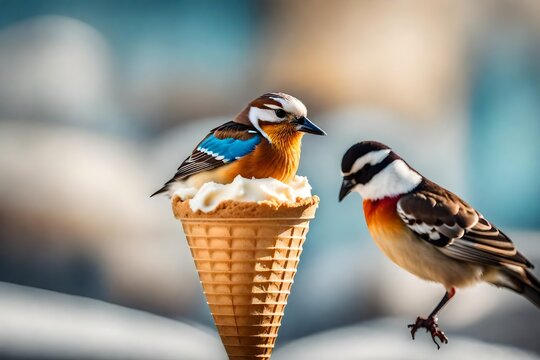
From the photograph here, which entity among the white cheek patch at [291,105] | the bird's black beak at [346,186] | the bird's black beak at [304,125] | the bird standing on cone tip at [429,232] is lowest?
the bird standing on cone tip at [429,232]

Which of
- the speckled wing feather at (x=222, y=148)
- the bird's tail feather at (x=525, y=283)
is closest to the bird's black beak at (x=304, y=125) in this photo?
the speckled wing feather at (x=222, y=148)

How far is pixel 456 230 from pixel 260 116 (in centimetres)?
86

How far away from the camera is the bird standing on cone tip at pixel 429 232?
3064mm

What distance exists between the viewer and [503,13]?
5.14 m

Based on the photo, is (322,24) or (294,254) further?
(322,24)

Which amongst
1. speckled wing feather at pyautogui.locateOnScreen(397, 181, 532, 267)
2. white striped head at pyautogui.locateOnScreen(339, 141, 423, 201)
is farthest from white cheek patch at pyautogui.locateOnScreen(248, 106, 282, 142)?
speckled wing feather at pyautogui.locateOnScreen(397, 181, 532, 267)

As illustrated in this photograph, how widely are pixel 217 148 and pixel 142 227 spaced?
1.67m

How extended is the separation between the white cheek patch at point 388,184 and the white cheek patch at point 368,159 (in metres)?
0.06

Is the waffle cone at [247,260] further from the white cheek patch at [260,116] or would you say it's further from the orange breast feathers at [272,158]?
the white cheek patch at [260,116]

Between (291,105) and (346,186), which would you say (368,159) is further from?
(291,105)

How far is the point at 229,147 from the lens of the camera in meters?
3.13

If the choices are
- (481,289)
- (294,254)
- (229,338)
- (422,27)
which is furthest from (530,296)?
(422,27)

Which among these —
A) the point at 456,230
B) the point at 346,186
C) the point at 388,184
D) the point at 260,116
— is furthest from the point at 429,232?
the point at 260,116

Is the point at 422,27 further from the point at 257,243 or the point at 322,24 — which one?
the point at 257,243
